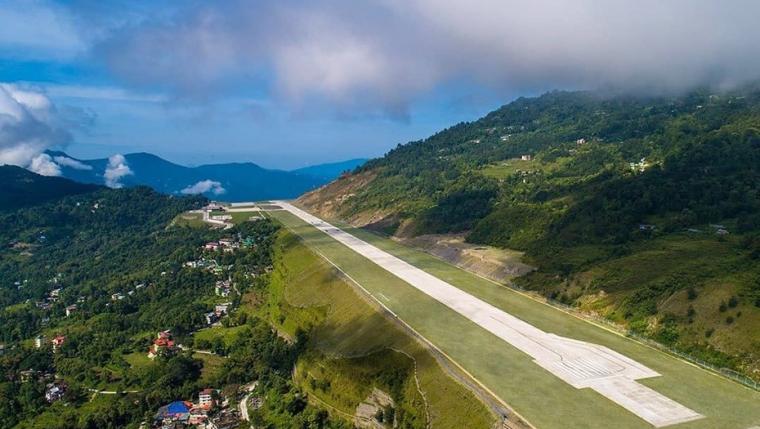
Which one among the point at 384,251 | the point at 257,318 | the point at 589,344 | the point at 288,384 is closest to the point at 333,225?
the point at 384,251

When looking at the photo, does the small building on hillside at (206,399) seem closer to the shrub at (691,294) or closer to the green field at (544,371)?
the green field at (544,371)

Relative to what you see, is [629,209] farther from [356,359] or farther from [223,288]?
[223,288]

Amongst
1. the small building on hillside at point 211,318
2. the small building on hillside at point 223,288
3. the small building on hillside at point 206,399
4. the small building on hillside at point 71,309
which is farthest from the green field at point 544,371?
the small building on hillside at point 71,309

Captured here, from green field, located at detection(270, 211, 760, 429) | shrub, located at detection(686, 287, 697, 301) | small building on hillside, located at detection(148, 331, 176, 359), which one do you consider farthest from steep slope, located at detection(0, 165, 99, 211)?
shrub, located at detection(686, 287, 697, 301)

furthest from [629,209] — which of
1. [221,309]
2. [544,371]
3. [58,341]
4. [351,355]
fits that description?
[58,341]

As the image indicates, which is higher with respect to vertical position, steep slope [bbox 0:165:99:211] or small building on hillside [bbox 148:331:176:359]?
steep slope [bbox 0:165:99:211]

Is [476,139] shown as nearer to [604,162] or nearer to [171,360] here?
[604,162]

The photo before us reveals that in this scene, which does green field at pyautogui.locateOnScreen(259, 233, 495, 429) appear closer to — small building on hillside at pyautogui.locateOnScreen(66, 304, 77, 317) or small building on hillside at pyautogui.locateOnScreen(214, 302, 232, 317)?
small building on hillside at pyautogui.locateOnScreen(214, 302, 232, 317)
